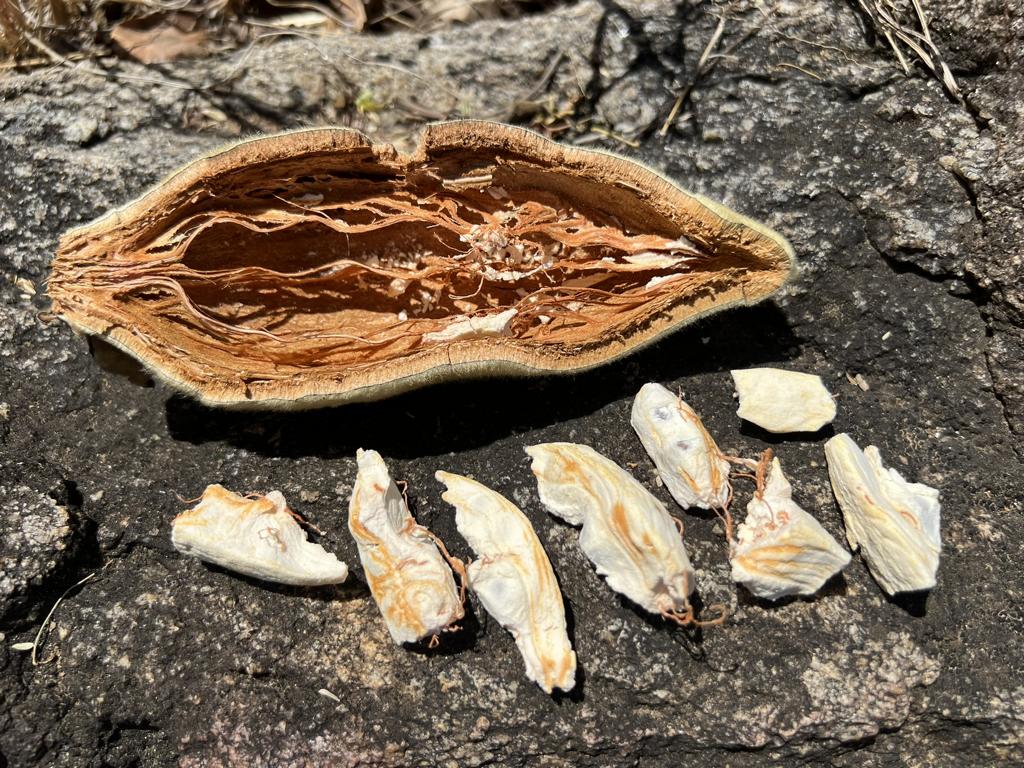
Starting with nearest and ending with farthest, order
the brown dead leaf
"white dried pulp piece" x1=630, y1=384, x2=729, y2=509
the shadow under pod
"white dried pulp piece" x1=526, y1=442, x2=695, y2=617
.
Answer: "white dried pulp piece" x1=526, y1=442, x2=695, y2=617 → "white dried pulp piece" x1=630, y1=384, x2=729, y2=509 → the shadow under pod → the brown dead leaf

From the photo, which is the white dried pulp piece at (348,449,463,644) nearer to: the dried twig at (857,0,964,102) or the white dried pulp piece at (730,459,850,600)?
the white dried pulp piece at (730,459,850,600)

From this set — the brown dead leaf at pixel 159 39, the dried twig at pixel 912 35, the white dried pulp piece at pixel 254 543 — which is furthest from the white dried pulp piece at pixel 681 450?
the brown dead leaf at pixel 159 39

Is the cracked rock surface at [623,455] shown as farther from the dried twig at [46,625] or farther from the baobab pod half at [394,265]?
the baobab pod half at [394,265]

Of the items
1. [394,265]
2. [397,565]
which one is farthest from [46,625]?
[394,265]

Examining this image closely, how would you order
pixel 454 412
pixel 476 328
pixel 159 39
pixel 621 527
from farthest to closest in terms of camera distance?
pixel 159 39
pixel 454 412
pixel 476 328
pixel 621 527

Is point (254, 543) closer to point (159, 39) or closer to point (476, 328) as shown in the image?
point (476, 328)

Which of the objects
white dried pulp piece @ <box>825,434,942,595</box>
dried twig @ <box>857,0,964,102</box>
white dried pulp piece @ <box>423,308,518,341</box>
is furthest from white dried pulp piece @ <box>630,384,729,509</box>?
dried twig @ <box>857,0,964,102</box>
